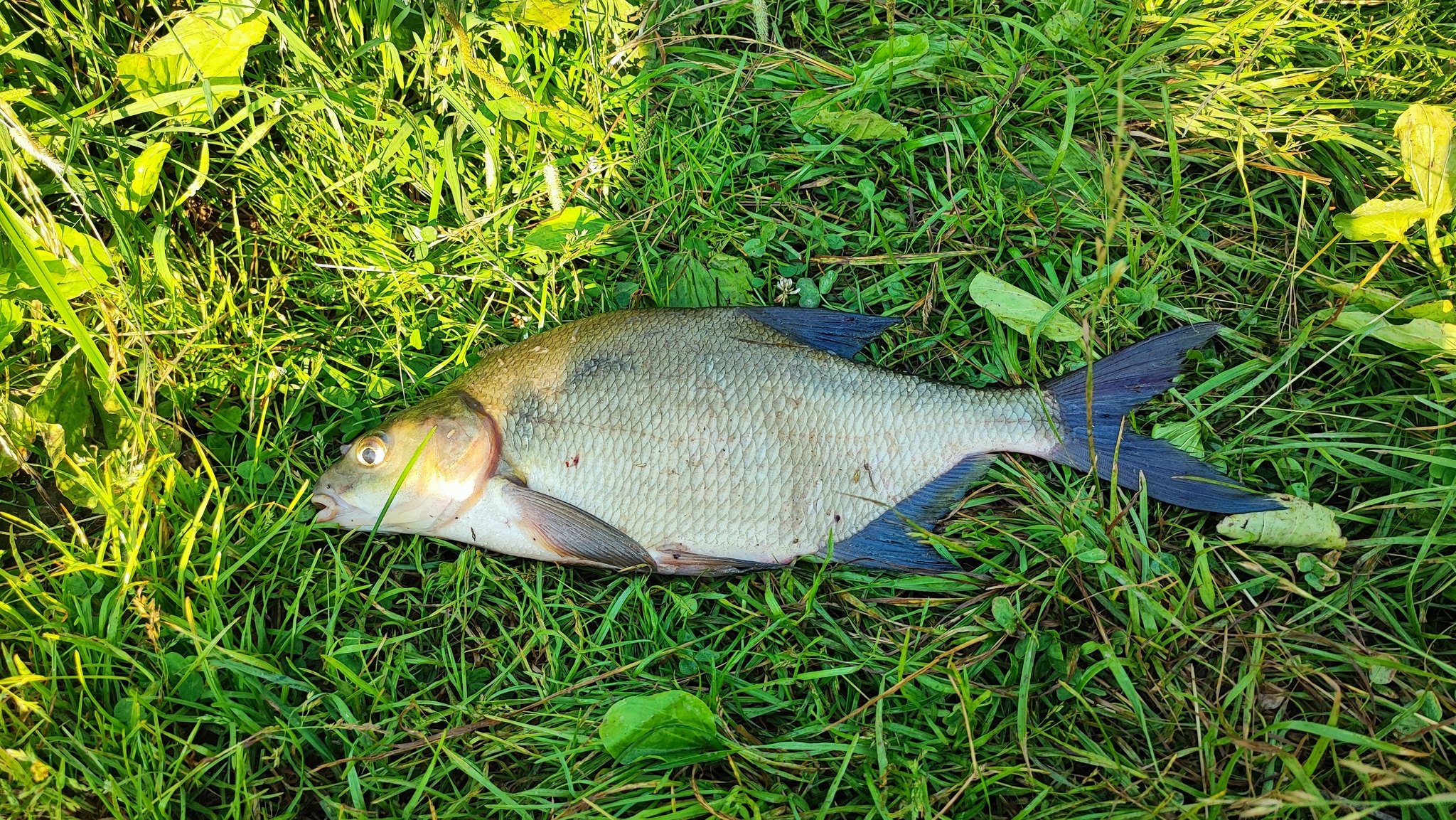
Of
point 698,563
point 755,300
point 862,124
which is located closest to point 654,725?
Answer: point 698,563

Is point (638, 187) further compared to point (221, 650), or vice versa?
point (638, 187)

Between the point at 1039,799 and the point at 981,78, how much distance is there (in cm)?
224

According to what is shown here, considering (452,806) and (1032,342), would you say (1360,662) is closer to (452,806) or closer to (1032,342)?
(1032,342)

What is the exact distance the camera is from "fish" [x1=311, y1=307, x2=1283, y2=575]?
229cm

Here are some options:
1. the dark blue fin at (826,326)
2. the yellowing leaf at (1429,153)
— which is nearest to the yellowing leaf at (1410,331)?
the yellowing leaf at (1429,153)

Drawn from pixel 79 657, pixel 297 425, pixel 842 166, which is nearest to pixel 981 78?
pixel 842 166

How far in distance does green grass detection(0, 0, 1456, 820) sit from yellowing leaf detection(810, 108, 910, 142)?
0.19ft

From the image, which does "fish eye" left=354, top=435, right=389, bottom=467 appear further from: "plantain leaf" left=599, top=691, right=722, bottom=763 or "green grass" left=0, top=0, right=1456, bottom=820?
"plantain leaf" left=599, top=691, right=722, bottom=763

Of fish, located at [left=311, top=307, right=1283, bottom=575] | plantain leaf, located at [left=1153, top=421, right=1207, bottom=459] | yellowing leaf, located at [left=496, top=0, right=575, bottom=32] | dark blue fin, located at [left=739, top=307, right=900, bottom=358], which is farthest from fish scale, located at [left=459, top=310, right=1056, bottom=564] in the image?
yellowing leaf, located at [left=496, top=0, right=575, bottom=32]

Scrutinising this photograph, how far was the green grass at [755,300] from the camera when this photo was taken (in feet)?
6.85

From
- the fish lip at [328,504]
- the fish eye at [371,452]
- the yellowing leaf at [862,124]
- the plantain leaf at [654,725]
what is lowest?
the plantain leaf at [654,725]

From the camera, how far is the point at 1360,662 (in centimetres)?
204

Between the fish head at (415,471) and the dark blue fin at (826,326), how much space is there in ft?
3.01

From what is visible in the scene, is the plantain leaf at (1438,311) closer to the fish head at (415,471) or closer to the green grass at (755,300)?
the green grass at (755,300)
